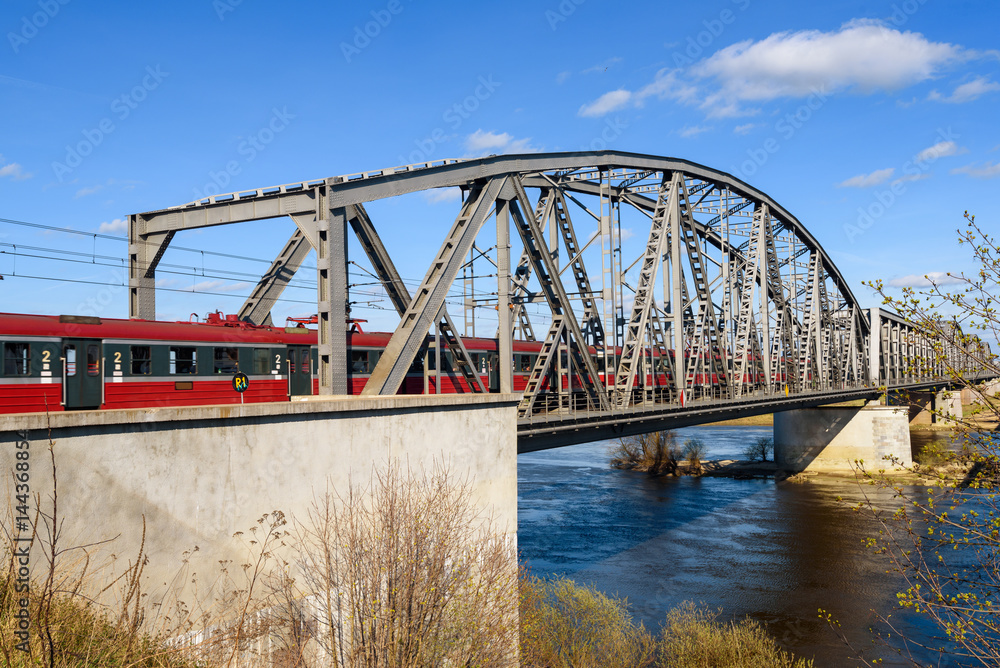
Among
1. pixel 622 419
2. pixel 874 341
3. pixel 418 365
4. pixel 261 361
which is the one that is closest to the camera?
pixel 261 361

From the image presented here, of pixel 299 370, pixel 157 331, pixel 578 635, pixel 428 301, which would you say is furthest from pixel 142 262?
pixel 578 635

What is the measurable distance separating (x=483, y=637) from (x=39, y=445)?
29.6ft

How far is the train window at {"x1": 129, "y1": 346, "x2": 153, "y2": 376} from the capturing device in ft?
58.7

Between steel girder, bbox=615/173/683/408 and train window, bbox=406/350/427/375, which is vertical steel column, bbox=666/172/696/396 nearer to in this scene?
steel girder, bbox=615/173/683/408

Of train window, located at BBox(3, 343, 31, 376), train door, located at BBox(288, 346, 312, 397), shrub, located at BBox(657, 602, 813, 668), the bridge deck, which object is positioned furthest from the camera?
the bridge deck

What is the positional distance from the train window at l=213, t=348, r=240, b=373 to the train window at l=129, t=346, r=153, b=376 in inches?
72.3

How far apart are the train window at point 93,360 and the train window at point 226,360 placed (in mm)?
3041

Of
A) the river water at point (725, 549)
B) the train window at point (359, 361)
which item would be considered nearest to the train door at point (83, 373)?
the train window at point (359, 361)

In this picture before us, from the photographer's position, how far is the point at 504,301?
2205cm

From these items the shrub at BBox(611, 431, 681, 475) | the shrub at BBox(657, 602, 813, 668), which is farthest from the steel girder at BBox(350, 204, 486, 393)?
the shrub at BBox(611, 431, 681, 475)

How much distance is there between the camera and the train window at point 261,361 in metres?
20.7

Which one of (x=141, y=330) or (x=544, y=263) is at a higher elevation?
(x=544, y=263)

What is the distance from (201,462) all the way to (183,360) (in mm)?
6881

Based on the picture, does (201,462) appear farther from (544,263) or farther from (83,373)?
(544,263)
